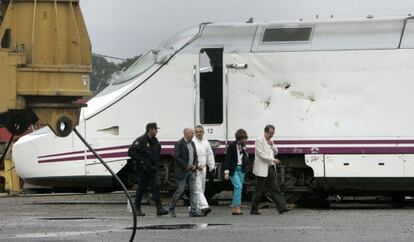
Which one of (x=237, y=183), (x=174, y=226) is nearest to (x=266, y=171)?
(x=237, y=183)

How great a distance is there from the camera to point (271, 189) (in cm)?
1570

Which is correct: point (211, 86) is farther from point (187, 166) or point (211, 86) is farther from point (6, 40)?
point (6, 40)

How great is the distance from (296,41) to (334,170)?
2.74m

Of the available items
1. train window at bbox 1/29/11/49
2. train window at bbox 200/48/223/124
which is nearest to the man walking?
train window at bbox 200/48/223/124

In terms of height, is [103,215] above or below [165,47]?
below

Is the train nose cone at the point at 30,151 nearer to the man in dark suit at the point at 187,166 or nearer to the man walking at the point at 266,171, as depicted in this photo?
the man in dark suit at the point at 187,166

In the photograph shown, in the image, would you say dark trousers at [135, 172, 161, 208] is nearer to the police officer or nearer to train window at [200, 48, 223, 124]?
the police officer

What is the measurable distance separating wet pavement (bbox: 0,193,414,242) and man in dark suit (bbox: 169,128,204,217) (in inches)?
14.0

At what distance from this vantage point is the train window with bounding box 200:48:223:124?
17.1 meters

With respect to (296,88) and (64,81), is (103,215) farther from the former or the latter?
(64,81)

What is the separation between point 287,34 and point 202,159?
352 centimetres

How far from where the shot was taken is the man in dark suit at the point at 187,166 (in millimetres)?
15040

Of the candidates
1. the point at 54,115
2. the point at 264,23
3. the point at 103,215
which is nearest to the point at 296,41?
the point at 264,23

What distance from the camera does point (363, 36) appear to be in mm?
16781
